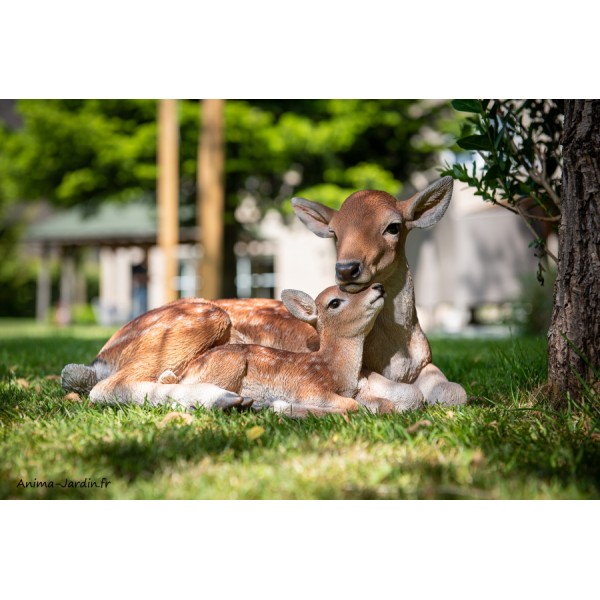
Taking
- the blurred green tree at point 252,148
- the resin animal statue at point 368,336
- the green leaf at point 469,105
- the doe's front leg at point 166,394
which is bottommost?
the doe's front leg at point 166,394

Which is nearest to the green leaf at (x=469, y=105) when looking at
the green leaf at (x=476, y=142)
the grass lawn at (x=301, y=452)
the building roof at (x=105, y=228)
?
the green leaf at (x=476, y=142)

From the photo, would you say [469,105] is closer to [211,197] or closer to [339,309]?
[339,309]

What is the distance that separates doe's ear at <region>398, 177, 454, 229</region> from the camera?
427 cm

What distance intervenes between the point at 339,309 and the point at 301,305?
283 mm

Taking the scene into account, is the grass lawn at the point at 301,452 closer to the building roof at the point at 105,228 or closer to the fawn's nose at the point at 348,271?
the fawn's nose at the point at 348,271

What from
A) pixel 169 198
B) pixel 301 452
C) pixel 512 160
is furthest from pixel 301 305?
pixel 169 198

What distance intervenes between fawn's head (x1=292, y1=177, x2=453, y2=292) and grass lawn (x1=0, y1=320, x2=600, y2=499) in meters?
0.82

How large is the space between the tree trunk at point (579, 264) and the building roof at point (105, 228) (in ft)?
64.0

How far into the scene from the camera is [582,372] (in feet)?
13.4

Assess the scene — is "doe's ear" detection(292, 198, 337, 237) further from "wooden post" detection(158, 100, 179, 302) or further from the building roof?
the building roof

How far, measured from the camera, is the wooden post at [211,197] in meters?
14.2

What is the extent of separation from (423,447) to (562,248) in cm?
167

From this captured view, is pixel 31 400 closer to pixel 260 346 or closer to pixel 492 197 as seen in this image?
pixel 260 346

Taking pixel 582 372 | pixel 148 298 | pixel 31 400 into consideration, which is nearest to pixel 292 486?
pixel 582 372
